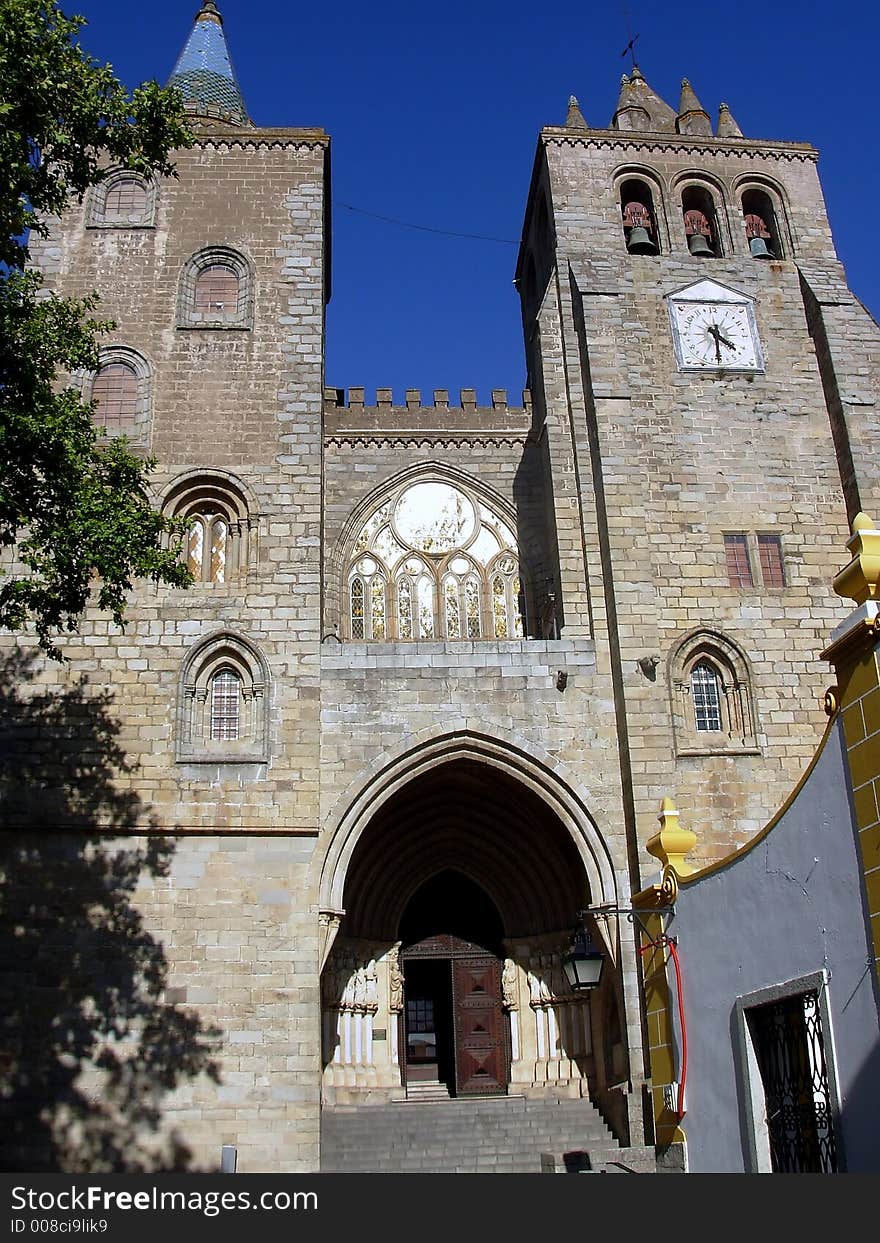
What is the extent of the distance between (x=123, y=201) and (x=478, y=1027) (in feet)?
44.0

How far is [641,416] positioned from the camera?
17.2 meters

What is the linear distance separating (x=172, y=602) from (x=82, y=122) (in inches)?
254

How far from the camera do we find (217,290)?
17.8 m

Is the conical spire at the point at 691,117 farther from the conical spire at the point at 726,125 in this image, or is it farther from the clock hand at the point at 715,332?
the clock hand at the point at 715,332

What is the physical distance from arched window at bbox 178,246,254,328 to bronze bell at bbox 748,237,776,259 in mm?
8166

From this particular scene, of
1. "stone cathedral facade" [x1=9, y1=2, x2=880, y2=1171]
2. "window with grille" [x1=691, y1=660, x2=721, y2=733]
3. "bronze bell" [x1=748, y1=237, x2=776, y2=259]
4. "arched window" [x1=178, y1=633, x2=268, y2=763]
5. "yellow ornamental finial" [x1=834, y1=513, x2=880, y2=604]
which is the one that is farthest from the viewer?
"bronze bell" [x1=748, y1=237, x2=776, y2=259]

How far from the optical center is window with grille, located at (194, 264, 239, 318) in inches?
695

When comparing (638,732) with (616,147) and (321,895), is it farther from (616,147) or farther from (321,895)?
(616,147)

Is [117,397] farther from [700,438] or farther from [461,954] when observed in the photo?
[461,954]

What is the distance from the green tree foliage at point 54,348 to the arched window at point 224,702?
407 centimetres

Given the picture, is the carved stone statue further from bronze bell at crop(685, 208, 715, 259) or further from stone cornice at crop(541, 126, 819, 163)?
stone cornice at crop(541, 126, 819, 163)

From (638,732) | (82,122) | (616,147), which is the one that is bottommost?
(638,732)

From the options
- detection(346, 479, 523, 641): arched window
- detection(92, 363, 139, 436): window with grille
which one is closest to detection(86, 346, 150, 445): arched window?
detection(92, 363, 139, 436): window with grille

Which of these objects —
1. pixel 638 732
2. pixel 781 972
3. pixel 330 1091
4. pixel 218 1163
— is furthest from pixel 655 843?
pixel 330 1091
